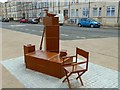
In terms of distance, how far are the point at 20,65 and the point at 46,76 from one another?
4.77 feet

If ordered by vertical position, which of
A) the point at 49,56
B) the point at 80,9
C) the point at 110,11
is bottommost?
the point at 49,56

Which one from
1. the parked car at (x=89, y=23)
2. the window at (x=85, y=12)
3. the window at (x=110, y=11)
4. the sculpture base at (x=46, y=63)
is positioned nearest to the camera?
the sculpture base at (x=46, y=63)

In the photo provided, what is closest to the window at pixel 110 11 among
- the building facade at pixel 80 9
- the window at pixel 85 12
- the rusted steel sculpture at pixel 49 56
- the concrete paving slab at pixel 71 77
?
the building facade at pixel 80 9

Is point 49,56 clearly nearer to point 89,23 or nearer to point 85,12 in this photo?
point 89,23

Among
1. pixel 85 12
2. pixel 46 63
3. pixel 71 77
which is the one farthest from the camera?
pixel 85 12

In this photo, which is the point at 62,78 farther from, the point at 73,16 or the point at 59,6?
the point at 59,6

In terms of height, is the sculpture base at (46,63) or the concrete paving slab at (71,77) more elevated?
the sculpture base at (46,63)

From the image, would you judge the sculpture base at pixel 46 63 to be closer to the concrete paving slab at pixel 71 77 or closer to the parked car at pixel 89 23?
the concrete paving slab at pixel 71 77

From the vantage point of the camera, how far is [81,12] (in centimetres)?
3406

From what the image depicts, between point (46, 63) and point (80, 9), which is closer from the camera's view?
point (46, 63)

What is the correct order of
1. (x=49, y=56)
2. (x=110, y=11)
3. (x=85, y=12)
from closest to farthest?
(x=49, y=56), (x=110, y=11), (x=85, y=12)

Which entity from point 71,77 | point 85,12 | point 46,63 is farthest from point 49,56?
point 85,12

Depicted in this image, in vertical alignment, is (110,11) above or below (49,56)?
above

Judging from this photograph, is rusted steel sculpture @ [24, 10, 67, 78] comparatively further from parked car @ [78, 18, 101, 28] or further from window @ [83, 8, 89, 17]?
window @ [83, 8, 89, 17]
